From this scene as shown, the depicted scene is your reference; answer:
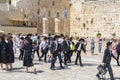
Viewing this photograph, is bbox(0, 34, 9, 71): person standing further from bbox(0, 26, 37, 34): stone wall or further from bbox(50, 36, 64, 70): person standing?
bbox(0, 26, 37, 34): stone wall

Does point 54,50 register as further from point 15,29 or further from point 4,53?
point 15,29

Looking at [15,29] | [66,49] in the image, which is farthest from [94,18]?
[66,49]

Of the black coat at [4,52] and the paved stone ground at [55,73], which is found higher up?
the black coat at [4,52]

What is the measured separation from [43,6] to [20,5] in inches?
136

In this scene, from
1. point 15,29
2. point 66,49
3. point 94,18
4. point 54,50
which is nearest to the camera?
point 54,50

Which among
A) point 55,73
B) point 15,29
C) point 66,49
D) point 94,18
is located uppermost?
point 94,18

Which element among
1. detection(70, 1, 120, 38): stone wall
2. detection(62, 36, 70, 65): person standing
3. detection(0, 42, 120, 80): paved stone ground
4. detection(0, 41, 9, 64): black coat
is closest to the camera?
detection(0, 42, 120, 80): paved stone ground

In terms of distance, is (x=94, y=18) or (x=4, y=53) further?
(x=94, y=18)

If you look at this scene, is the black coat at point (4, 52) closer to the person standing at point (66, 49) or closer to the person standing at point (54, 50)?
the person standing at point (54, 50)

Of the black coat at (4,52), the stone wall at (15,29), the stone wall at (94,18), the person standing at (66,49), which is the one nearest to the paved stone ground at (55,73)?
the black coat at (4,52)

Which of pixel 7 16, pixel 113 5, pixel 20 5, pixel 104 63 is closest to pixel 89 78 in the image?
pixel 104 63

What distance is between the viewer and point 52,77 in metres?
16.1

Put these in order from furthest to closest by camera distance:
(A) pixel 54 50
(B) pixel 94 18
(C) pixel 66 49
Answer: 1. (B) pixel 94 18
2. (C) pixel 66 49
3. (A) pixel 54 50

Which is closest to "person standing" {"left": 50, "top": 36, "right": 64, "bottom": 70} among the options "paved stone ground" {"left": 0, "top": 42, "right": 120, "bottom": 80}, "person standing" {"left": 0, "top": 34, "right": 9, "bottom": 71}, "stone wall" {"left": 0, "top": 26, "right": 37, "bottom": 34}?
"paved stone ground" {"left": 0, "top": 42, "right": 120, "bottom": 80}
